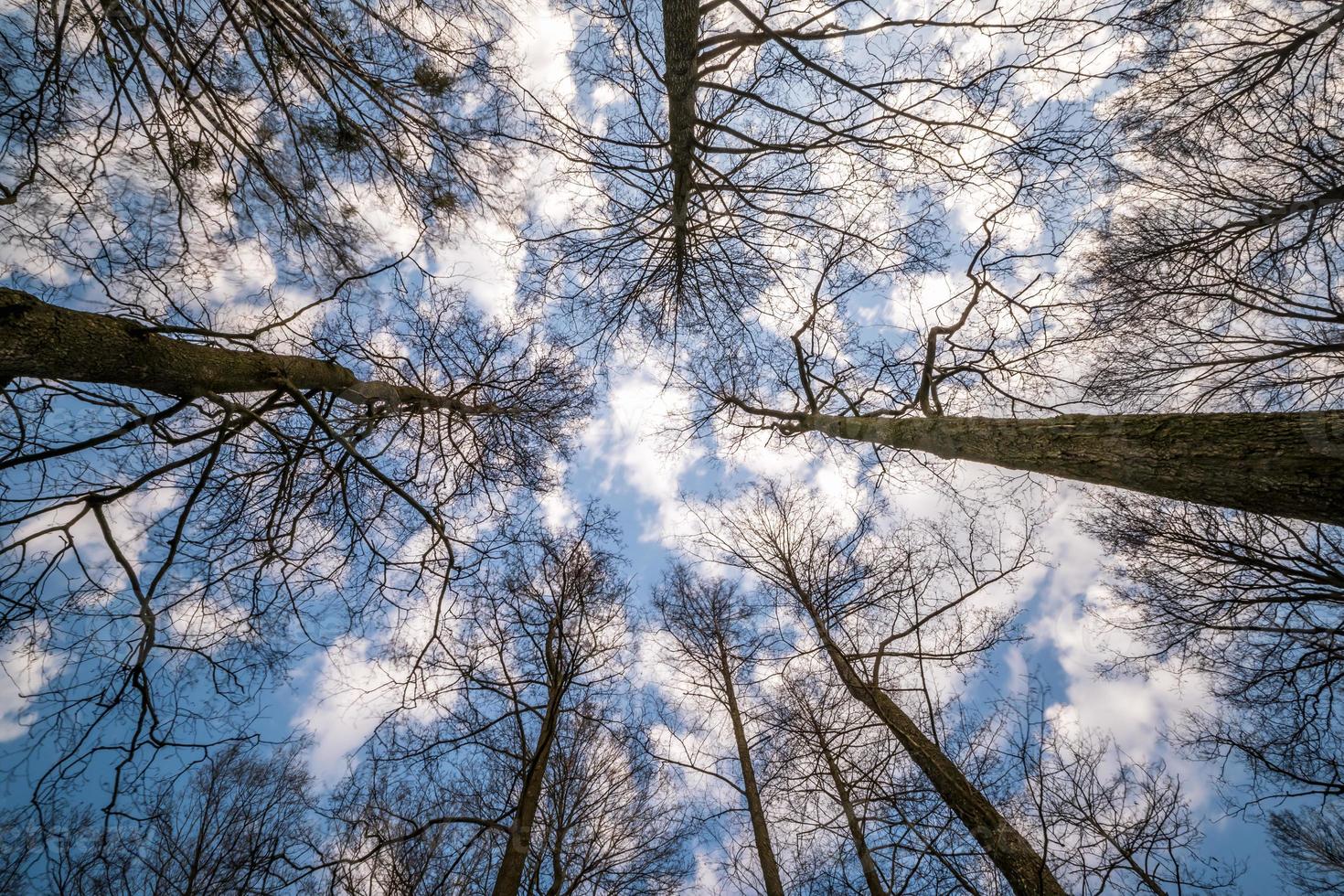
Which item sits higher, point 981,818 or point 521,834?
point 521,834

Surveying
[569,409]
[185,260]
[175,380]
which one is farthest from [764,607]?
[185,260]

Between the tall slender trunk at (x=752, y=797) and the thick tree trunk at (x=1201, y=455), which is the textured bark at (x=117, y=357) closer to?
the thick tree trunk at (x=1201, y=455)

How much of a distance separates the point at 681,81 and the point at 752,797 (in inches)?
320

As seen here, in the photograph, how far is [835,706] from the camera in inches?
151

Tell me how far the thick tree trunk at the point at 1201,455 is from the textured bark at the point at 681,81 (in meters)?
3.62

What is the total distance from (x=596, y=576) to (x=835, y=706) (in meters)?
2.93

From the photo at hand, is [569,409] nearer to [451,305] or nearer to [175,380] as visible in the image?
[451,305]

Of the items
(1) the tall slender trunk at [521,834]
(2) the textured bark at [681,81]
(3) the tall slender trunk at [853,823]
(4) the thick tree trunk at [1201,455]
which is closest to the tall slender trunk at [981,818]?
(3) the tall slender trunk at [853,823]

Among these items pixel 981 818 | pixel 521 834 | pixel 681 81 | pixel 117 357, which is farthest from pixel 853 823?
pixel 681 81

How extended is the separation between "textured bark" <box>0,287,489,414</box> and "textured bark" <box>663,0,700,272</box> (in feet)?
12.5

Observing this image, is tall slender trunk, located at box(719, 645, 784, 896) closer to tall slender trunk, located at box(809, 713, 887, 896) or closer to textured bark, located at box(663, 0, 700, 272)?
tall slender trunk, located at box(809, 713, 887, 896)

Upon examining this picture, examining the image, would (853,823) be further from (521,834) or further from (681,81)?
(681,81)

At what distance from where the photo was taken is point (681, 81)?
11.7 ft

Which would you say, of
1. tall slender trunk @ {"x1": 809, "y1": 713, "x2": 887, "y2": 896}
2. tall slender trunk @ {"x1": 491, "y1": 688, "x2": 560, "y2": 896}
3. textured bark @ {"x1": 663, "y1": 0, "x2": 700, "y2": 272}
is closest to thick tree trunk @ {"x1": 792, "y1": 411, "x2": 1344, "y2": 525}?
tall slender trunk @ {"x1": 809, "y1": 713, "x2": 887, "y2": 896}
